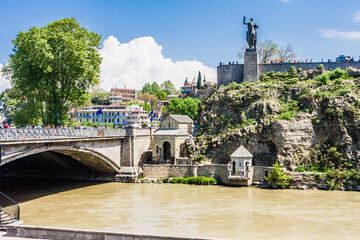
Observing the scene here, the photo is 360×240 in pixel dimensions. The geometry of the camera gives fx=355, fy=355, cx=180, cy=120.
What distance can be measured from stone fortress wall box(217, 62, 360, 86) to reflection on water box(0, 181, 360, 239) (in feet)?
69.3

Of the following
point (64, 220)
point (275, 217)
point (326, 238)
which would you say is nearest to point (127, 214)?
point (64, 220)

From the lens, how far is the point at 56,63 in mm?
39781

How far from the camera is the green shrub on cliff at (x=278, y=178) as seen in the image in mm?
35594

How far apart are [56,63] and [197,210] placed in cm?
2365

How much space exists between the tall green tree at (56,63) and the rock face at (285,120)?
52.7 feet

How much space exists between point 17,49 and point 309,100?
1365 inches

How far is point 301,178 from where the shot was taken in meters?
35.8

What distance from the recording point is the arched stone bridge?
26.7 m

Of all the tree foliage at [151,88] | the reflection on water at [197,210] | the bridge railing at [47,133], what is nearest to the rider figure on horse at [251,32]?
the reflection on water at [197,210]

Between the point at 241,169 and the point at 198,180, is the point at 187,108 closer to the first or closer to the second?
the point at 198,180

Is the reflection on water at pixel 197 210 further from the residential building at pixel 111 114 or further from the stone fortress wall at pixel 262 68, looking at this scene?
the residential building at pixel 111 114

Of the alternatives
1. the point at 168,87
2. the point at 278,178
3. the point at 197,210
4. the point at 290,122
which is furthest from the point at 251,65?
the point at 168,87

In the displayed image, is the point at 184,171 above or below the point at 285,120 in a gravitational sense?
below

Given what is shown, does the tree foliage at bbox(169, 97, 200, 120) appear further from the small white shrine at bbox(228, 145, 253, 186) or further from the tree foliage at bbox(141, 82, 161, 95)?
the tree foliage at bbox(141, 82, 161, 95)
